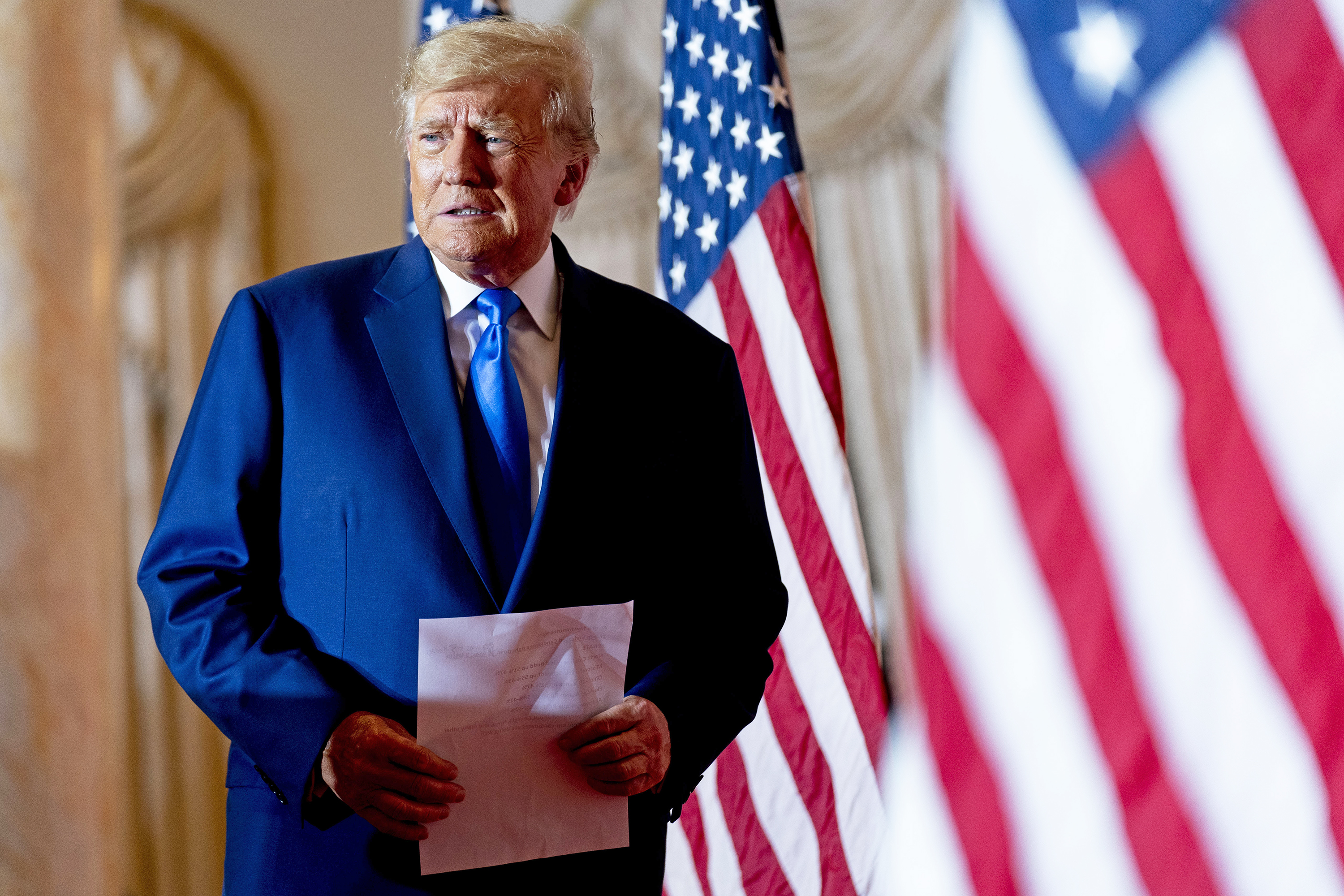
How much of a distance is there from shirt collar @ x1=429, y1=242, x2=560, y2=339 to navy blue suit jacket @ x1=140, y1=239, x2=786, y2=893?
0.03 metres

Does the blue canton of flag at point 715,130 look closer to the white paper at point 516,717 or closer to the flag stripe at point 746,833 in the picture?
the flag stripe at point 746,833

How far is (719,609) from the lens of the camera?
5.30ft

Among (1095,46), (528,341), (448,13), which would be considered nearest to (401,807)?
(528,341)

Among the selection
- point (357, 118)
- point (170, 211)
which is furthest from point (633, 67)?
point (170, 211)

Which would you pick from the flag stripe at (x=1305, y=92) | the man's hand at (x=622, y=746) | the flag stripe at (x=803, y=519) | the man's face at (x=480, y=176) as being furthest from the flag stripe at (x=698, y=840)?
the flag stripe at (x=1305, y=92)

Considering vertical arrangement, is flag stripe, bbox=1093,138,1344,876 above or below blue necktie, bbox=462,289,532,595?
below

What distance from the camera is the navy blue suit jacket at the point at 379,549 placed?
4.55 ft

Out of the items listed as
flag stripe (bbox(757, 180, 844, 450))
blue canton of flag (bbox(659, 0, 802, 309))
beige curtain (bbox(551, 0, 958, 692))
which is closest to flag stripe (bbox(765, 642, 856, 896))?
flag stripe (bbox(757, 180, 844, 450))

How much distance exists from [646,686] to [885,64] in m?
3.03

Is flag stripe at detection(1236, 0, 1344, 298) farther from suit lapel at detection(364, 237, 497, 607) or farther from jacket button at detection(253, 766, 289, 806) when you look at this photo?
jacket button at detection(253, 766, 289, 806)

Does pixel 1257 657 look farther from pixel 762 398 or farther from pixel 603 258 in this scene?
pixel 603 258

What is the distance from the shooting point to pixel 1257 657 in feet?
2.79

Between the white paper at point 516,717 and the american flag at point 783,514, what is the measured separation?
44.3 inches

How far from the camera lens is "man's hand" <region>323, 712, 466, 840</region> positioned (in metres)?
1.30
